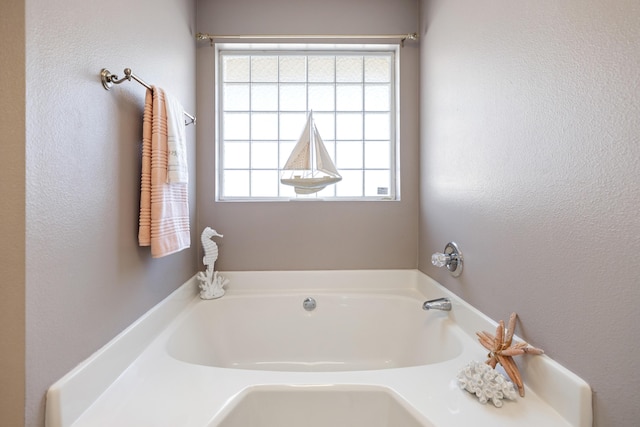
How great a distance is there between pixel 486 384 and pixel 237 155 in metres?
1.83

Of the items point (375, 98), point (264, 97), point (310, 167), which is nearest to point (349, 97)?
point (375, 98)

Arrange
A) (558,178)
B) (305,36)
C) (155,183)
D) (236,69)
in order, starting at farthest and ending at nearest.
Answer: (236,69) < (305,36) < (155,183) < (558,178)

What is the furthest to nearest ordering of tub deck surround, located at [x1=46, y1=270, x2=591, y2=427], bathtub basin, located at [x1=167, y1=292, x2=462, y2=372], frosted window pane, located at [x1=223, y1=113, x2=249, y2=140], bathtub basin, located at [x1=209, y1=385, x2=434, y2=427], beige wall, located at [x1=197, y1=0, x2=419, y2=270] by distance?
frosted window pane, located at [x1=223, y1=113, x2=249, y2=140]
beige wall, located at [x1=197, y1=0, x2=419, y2=270]
bathtub basin, located at [x1=167, y1=292, x2=462, y2=372]
bathtub basin, located at [x1=209, y1=385, x2=434, y2=427]
tub deck surround, located at [x1=46, y1=270, x2=591, y2=427]

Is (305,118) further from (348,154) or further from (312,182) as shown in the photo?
(312,182)

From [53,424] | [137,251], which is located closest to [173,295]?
[137,251]

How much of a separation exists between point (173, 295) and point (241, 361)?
22.7 inches

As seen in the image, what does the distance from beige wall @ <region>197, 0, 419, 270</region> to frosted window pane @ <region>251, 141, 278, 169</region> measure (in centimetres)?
28

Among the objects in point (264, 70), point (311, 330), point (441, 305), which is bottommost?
point (311, 330)

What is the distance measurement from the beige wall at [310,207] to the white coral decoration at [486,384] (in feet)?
3.43

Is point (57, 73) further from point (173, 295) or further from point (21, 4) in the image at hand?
point (173, 295)

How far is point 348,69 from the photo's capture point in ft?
6.69

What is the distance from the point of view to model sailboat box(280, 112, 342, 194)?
5.46ft

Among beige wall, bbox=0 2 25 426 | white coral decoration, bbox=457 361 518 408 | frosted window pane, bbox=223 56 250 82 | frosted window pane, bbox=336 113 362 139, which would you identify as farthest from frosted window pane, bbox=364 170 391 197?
beige wall, bbox=0 2 25 426

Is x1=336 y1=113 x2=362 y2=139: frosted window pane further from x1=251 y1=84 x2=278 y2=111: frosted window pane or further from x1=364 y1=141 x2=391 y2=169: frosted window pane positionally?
x1=251 y1=84 x2=278 y2=111: frosted window pane
